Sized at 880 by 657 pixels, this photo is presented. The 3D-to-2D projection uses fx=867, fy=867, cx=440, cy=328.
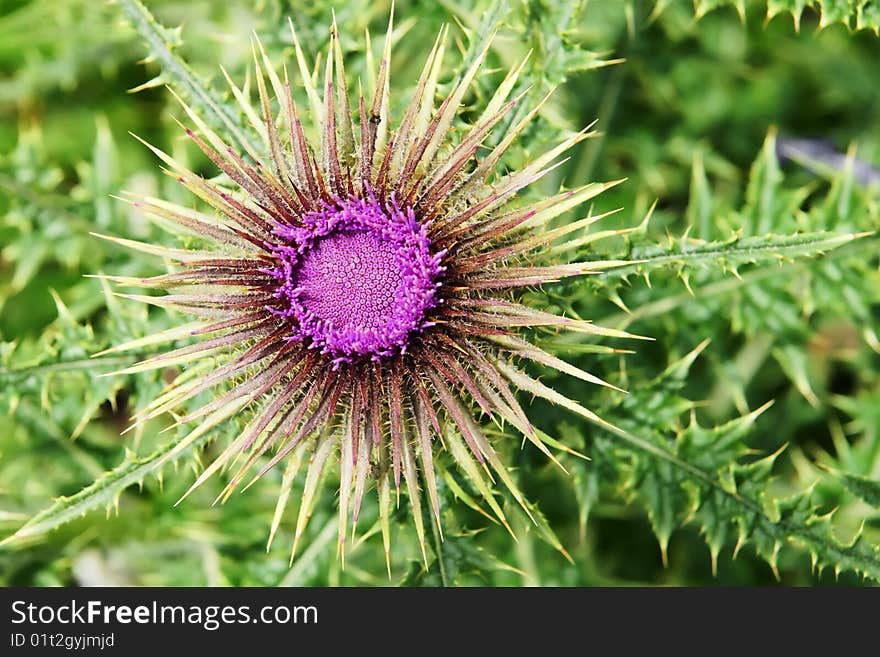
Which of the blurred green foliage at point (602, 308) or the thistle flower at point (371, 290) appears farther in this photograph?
the blurred green foliage at point (602, 308)

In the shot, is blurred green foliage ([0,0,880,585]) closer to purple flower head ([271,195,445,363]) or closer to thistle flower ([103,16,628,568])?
thistle flower ([103,16,628,568])

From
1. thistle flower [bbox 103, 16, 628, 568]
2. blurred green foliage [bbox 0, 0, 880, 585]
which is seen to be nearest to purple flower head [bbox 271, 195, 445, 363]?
thistle flower [bbox 103, 16, 628, 568]

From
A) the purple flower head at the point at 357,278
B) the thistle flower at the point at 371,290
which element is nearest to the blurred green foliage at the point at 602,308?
the thistle flower at the point at 371,290

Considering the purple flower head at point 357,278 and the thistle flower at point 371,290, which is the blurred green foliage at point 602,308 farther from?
the purple flower head at point 357,278

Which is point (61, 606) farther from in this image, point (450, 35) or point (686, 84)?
point (686, 84)

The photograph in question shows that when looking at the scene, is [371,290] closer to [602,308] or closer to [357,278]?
[357,278]

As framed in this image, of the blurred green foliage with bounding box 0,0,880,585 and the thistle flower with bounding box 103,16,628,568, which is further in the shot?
the blurred green foliage with bounding box 0,0,880,585

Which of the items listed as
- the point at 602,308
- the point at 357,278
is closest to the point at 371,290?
the point at 357,278
